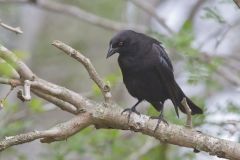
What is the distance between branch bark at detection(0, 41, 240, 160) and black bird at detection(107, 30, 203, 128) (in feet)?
2.96

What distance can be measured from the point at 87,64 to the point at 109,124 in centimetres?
38

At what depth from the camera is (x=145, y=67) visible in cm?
438

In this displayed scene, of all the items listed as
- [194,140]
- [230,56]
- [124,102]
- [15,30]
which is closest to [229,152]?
[194,140]

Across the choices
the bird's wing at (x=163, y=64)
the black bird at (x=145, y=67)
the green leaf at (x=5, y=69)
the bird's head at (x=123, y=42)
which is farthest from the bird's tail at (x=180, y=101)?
the green leaf at (x=5, y=69)

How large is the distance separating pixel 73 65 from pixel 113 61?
137cm

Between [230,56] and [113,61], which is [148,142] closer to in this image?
[230,56]

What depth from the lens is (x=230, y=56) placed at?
6062 millimetres

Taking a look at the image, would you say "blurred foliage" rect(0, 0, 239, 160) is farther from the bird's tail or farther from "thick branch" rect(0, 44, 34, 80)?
"thick branch" rect(0, 44, 34, 80)

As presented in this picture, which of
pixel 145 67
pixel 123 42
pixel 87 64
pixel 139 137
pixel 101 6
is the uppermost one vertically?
pixel 87 64

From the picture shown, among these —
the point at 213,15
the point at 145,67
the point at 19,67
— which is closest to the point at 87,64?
the point at 19,67

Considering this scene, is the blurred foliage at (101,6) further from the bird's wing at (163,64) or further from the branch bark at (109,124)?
the branch bark at (109,124)

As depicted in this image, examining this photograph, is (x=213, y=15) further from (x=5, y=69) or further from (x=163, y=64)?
(x=5, y=69)

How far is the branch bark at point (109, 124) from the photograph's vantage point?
3.31m

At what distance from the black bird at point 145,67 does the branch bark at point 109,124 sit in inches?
35.5
